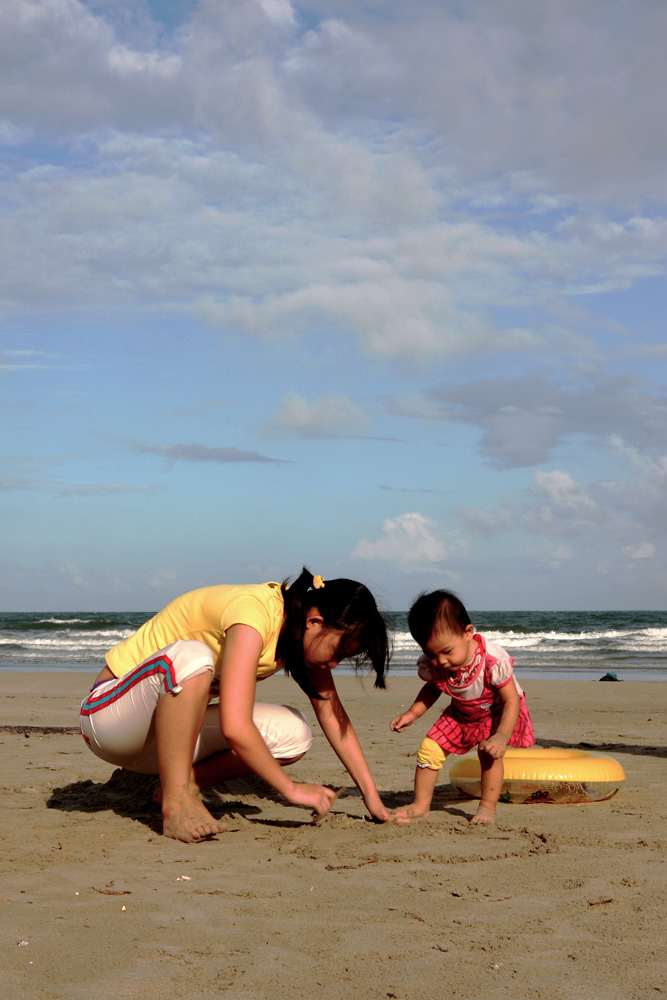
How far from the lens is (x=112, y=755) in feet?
13.7

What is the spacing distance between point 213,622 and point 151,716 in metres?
0.49

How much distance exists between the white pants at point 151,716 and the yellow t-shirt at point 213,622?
5.2 inches

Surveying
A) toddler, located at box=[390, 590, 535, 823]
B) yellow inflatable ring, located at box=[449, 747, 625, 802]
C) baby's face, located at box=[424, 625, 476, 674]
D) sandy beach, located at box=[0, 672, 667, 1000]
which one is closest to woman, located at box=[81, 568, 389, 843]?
sandy beach, located at box=[0, 672, 667, 1000]

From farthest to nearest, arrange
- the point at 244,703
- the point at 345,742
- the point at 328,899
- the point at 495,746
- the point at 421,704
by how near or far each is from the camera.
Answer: the point at 421,704 → the point at 495,746 → the point at 345,742 → the point at 244,703 → the point at 328,899

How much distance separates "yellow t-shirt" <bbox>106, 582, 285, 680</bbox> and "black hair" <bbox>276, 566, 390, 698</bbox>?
8 centimetres

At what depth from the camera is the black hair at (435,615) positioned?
4.36 m

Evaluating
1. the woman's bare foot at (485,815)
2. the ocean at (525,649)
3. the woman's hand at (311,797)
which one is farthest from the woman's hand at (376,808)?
the ocean at (525,649)

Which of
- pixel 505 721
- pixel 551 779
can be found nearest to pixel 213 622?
pixel 505 721

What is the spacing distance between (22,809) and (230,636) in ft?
5.71

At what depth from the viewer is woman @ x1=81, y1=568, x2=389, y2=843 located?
144 inches

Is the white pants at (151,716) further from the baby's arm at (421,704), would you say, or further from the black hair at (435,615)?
the black hair at (435,615)

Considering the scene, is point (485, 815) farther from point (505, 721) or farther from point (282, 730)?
point (282, 730)

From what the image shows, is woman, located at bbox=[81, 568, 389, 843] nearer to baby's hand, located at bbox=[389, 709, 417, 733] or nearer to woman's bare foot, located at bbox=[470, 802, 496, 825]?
baby's hand, located at bbox=[389, 709, 417, 733]

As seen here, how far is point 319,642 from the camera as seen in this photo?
3.78 m
